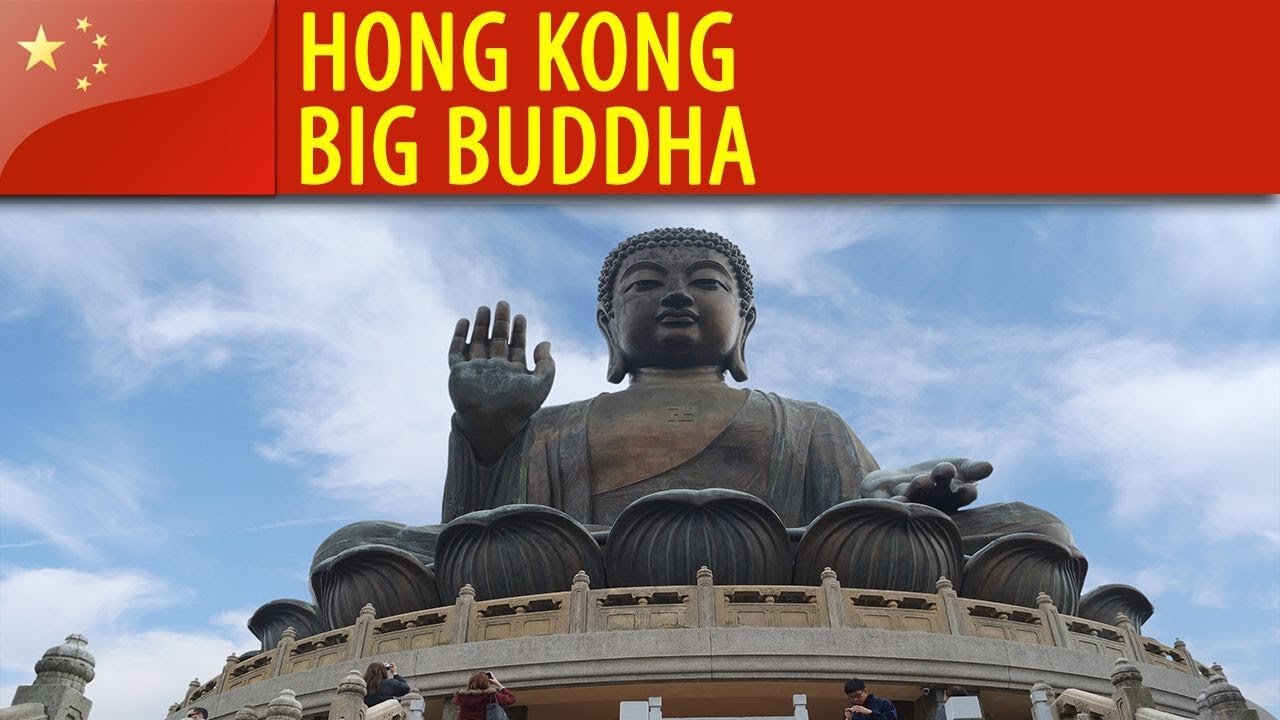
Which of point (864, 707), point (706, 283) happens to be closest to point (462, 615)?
point (864, 707)

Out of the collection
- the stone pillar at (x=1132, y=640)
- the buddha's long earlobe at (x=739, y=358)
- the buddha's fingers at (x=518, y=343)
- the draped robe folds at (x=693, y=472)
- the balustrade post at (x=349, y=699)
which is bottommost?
the balustrade post at (x=349, y=699)

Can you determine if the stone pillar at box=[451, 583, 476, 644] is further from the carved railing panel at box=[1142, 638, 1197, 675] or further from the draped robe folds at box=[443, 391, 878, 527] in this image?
the carved railing panel at box=[1142, 638, 1197, 675]

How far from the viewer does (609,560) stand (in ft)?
36.6

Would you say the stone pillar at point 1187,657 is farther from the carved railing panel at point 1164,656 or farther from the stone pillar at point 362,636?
the stone pillar at point 362,636

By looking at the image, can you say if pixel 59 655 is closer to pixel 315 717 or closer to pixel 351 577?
pixel 315 717

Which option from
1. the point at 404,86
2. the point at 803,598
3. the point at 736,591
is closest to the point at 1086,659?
the point at 803,598

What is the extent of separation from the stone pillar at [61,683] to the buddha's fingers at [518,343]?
25.9ft

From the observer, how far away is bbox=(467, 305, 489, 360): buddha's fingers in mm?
14102

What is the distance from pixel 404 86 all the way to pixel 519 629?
15.1 ft

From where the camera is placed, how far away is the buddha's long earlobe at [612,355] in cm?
1684

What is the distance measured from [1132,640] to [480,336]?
7927 mm

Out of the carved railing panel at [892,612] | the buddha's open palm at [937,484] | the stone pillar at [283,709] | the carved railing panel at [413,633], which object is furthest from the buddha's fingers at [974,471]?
the stone pillar at [283,709]

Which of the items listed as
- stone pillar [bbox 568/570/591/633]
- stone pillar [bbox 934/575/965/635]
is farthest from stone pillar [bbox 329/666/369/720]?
stone pillar [bbox 934/575/965/635]

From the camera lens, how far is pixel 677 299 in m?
16.0
